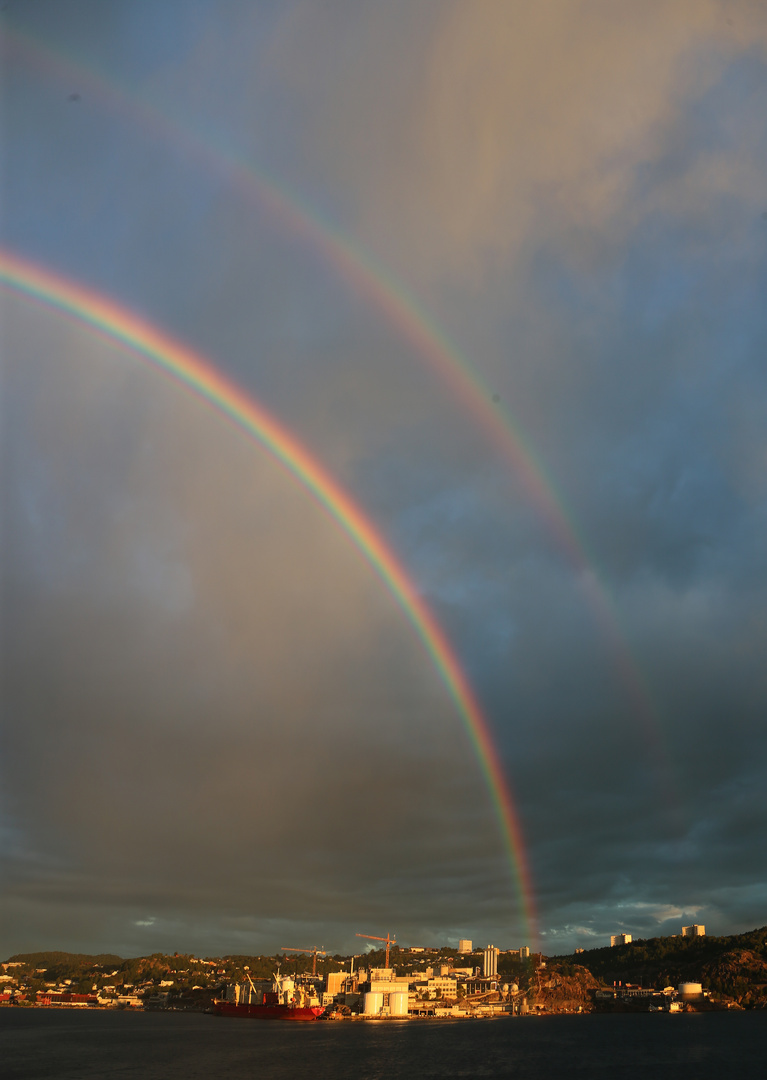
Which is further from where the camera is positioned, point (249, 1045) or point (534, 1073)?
point (249, 1045)

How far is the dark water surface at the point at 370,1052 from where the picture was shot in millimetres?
94875

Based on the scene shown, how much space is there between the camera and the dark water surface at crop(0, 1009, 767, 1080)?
311ft

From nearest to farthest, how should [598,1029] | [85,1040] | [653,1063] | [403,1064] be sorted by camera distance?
[403,1064], [653,1063], [85,1040], [598,1029]

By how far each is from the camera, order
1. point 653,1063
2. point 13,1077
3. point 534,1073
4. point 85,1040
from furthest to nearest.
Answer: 1. point 85,1040
2. point 653,1063
3. point 534,1073
4. point 13,1077

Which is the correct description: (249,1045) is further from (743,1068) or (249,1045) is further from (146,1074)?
(743,1068)

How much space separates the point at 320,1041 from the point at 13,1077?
226ft

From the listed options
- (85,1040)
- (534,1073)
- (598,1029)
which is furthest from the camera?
(598,1029)

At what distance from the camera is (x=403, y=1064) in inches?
4053

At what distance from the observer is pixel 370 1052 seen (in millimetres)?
120250

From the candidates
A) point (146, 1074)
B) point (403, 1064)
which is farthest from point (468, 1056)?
point (146, 1074)

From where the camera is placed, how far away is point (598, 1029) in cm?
19438

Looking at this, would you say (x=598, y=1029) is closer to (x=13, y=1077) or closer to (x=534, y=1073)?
(x=534, y=1073)

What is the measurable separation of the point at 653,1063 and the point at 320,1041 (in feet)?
193

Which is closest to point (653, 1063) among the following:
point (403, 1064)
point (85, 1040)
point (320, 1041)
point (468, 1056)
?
point (468, 1056)
